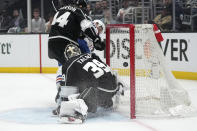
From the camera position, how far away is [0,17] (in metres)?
9.01

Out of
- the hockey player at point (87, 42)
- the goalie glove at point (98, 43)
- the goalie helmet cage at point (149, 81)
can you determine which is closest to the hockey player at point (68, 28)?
the goalie glove at point (98, 43)

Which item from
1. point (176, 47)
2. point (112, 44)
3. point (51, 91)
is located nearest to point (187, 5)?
point (176, 47)

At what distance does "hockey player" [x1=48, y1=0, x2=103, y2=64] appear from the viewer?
407cm

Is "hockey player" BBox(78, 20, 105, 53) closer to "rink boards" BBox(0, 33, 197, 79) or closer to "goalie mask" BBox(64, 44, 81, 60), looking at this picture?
"goalie mask" BBox(64, 44, 81, 60)

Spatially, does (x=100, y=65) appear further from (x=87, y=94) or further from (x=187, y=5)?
(x=187, y=5)

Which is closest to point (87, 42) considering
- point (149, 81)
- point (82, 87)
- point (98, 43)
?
point (98, 43)

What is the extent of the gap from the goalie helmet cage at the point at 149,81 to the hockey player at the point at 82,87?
0.23 meters

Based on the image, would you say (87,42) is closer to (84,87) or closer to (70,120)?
(84,87)

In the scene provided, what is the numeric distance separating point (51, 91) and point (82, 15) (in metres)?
1.95

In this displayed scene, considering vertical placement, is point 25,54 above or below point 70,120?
above

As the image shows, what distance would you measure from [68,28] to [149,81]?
0.90m

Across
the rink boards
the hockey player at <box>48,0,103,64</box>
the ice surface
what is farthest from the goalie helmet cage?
the rink boards

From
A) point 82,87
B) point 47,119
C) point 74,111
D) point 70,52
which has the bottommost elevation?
point 47,119

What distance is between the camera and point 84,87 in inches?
154
